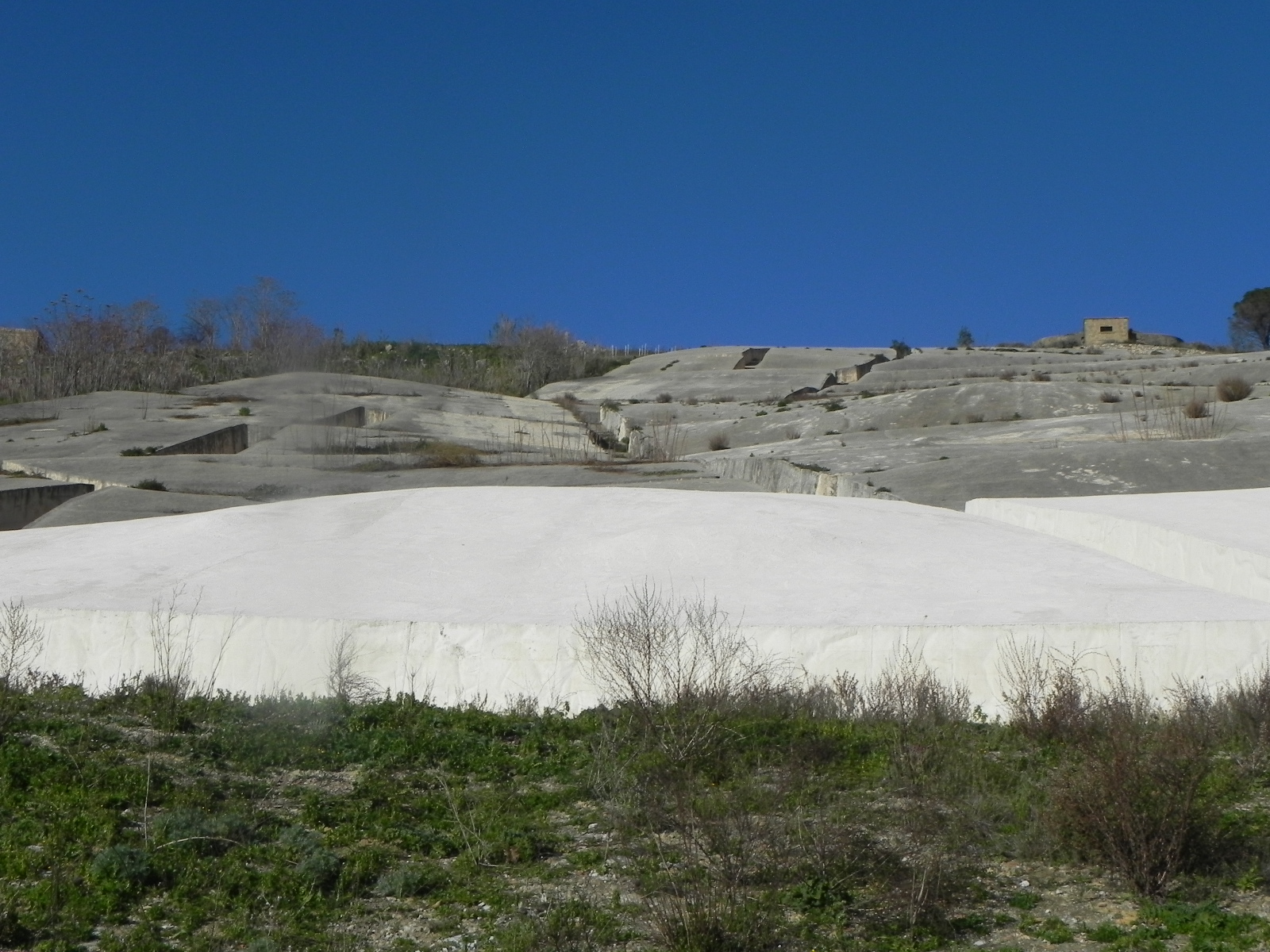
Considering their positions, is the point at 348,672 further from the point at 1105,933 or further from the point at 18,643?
the point at 1105,933

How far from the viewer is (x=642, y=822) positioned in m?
6.26

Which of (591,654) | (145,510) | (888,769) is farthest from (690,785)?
(145,510)

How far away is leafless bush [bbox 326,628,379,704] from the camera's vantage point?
323 inches

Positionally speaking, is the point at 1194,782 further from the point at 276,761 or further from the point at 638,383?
the point at 638,383

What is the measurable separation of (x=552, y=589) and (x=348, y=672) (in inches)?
65.8

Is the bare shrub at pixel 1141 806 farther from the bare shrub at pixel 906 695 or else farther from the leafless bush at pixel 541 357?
the leafless bush at pixel 541 357

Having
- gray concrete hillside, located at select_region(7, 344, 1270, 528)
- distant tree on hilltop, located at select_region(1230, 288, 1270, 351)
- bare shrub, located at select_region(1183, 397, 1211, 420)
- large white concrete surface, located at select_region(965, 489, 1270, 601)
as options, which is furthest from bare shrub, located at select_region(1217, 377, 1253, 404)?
distant tree on hilltop, located at select_region(1230, 288, 1270, 351)

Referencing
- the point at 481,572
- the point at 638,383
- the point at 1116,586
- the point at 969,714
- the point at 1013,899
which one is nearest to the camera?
the point at 1013,899

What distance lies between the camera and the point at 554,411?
35031 mm

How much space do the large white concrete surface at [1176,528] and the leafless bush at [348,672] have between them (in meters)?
5.99

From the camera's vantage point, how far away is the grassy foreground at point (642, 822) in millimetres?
4996

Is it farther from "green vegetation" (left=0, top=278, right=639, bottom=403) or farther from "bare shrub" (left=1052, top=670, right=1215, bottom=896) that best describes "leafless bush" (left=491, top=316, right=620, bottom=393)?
"bare shrub" (left=1052, top=670, right=1215, bottom=896)

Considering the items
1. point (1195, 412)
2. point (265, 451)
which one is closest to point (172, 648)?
point (265, 451)

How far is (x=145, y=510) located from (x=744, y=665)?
8284 millimetres
